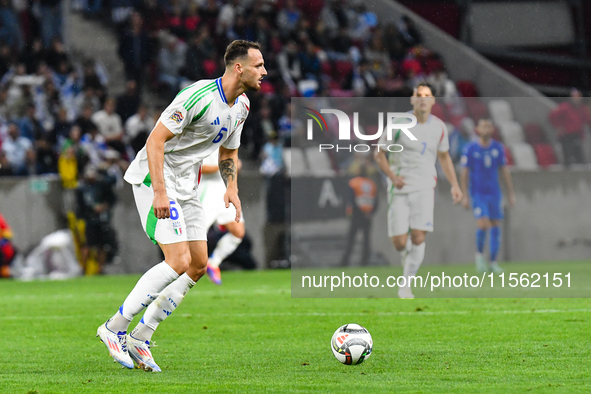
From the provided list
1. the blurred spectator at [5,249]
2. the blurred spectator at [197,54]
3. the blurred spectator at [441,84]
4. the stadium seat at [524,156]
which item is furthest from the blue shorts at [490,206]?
the blurred spectator at [5,249]

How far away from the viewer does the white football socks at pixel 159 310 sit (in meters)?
6.23

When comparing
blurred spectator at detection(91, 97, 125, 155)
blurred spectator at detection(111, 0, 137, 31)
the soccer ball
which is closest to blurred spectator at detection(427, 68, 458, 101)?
blurred spectator at detection(111, 0, 137, 31)

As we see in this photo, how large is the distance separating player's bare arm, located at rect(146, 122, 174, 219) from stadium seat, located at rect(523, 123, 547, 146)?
14.0 m

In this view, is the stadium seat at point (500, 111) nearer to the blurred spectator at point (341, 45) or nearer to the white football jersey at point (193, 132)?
the blurred spectator at point (341, 45)

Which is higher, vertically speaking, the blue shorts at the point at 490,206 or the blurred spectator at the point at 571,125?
the blurred spectator at the point at 571,125

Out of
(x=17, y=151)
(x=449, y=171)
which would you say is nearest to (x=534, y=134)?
(x=449, y=171)

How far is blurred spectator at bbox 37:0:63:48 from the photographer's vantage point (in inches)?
826

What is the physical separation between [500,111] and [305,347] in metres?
14.0

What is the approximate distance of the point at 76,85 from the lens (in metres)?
18.3

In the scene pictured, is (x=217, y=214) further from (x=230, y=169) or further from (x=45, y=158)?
(x=230, y=169)

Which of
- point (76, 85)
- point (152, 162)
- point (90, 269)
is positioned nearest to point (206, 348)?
point (152, 162)

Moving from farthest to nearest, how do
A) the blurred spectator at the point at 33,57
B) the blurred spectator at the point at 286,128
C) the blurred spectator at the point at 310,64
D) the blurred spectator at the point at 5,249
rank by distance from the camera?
1. the blurred spectator at the point at 310,64
2. the blurred spectator at the point at 33,57
3. the blurred spectator at the point at 286,128
4. the blurred spectator at the point at 5,249

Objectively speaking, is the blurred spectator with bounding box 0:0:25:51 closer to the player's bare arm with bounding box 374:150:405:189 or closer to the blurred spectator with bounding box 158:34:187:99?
the blurred spectator with bounding box 158:34:187:99

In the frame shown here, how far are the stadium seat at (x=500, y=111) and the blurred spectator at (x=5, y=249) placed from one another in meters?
9.84
